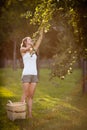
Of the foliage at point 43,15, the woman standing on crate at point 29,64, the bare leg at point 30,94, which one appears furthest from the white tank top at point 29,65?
the foliage at point 43,15

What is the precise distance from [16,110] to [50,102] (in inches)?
11.5

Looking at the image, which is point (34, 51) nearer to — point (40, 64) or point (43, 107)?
point (40, 64)

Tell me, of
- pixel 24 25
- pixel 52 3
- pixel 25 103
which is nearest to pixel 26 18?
pixel 24 25

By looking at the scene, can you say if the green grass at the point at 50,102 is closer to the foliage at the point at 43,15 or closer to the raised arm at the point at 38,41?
the raised arm at the point at 38,41

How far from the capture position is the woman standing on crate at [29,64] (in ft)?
9.43

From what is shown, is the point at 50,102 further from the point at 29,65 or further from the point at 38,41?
the point at 38,41

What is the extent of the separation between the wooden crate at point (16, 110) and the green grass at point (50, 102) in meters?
0.03

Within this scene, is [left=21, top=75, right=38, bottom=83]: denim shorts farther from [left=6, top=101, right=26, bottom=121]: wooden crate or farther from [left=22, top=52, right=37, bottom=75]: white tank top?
[left=6, top=101, right=26, bottom=121]: wooden crate

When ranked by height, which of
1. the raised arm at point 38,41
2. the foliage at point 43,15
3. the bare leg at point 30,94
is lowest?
the bare leg at point 30,94

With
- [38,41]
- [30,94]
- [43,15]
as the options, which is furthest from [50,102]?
[43,15]

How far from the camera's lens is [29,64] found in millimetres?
2885

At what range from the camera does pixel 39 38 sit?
2.89m

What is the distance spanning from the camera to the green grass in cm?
282

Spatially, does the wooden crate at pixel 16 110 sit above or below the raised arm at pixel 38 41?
below
